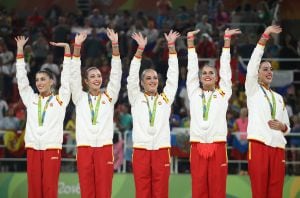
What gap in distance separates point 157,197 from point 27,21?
9.90 meters

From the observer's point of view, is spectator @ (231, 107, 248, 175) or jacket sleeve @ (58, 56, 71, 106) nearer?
jacket sleeve @ (58, 56, 71, 106)

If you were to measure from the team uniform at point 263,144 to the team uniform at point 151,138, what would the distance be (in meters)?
1.13

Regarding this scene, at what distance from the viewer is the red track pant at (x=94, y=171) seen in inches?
491

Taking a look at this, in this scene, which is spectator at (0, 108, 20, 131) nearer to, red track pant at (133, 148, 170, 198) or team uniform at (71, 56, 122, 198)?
team uniform at (71, 56, 122, 198)

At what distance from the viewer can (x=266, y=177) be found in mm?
12062

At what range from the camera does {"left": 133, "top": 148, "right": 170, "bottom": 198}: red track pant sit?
1243cm

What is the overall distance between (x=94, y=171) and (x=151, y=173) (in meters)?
0.75

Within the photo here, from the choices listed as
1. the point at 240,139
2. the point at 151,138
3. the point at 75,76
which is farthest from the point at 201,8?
the point at 151,138

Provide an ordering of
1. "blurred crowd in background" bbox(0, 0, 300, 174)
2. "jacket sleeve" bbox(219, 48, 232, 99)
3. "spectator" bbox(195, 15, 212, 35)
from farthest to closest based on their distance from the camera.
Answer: "spectator" bbox(195, 15, 212, 35) → "blurred crowd in background" bbox(0, 0, 300, 174) → "jacket sleeve" bbox(219, 48, 232, 99)

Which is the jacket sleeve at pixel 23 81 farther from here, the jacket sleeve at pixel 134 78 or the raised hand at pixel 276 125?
the raised hand at pixel 276 125

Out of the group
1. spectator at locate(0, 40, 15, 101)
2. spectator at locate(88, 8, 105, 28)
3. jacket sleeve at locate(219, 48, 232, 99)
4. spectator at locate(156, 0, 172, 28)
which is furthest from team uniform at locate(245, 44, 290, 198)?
spectator at locate(88, 8, 105, 28)

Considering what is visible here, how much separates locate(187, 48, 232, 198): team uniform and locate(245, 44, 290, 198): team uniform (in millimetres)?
365

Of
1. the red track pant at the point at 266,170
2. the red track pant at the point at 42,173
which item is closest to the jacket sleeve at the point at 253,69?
the red track pant at the point at 266,170

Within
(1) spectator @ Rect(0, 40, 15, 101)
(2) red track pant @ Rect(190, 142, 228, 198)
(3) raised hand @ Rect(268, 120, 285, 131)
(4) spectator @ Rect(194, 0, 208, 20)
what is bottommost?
(2) red track pant @ Rect(190, 142, 228, 198)
